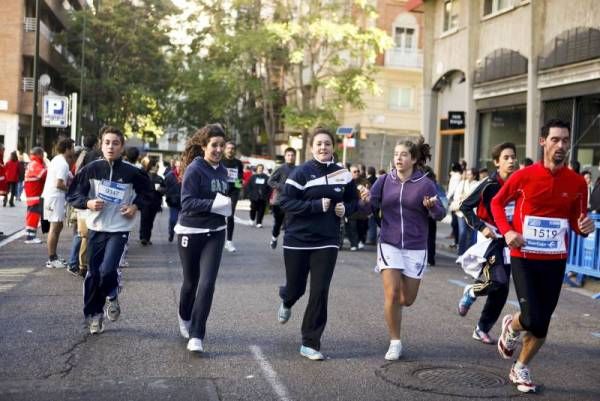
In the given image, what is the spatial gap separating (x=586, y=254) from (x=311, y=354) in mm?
7410

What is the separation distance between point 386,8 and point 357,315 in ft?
125

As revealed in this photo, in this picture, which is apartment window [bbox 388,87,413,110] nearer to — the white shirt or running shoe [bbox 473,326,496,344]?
the white shirt

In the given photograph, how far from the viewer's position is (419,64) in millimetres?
44562

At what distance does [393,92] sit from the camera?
4506 cm

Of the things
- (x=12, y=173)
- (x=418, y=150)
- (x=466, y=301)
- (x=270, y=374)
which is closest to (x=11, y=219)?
(x=12, y=173)

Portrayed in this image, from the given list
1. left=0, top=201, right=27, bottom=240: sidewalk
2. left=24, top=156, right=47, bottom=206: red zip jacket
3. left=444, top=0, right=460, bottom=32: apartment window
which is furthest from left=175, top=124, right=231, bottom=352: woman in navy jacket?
left=444, top=0, right=460, bottom=32: apartment window

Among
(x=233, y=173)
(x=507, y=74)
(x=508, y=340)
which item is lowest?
(x=508, y=340)

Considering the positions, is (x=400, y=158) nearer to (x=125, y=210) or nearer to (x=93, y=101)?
(x=125, y=210)

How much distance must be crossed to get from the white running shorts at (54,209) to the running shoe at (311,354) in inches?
259

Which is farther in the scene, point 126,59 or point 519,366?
point 126,59

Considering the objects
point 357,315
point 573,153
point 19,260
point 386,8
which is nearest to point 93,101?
point 386,8

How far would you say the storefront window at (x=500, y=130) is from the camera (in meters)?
24.8

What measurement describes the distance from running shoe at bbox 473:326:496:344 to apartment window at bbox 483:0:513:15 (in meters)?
19.2

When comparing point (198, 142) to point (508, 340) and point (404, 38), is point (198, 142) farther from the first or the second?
point (404, 38)
